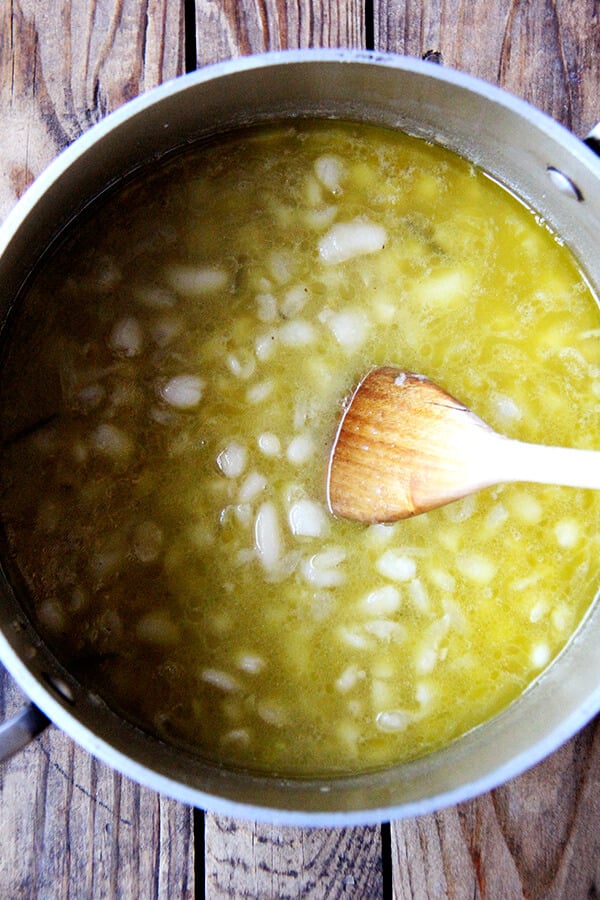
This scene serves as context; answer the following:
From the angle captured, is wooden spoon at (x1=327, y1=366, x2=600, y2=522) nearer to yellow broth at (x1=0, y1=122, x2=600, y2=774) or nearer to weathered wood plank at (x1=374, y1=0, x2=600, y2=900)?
yellow broth at (x1=0, y1=122, x2=600, y2=774)

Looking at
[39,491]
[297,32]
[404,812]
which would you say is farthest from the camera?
[297,32]

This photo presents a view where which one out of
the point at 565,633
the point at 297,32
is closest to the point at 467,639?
the point at 565,633

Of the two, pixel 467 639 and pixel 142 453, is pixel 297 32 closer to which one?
pixel 142 453

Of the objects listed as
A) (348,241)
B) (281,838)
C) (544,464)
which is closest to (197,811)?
(281,838)

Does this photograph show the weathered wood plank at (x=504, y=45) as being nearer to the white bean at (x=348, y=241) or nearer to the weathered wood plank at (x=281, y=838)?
the weathered wood plank at (x=281, y=838)

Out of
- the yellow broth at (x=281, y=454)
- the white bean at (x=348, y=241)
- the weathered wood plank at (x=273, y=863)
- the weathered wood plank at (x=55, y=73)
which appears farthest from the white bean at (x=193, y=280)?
the weathered wood plank at (x=273, y=863)

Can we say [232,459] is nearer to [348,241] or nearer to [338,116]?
[348,241]

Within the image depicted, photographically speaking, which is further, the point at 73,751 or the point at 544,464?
the point at 73,751

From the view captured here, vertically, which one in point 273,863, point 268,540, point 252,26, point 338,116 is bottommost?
point 273,863
